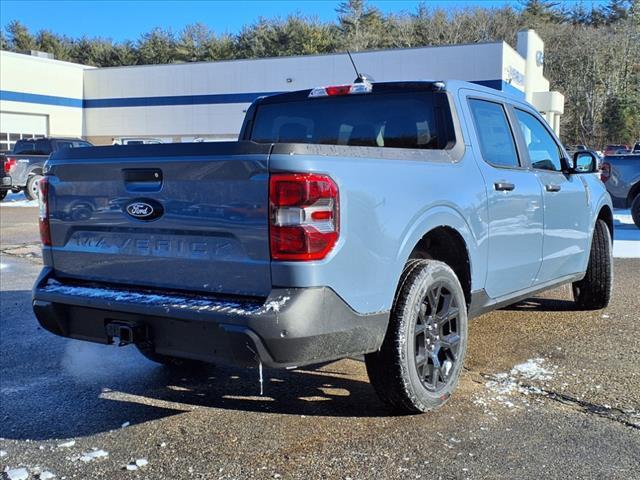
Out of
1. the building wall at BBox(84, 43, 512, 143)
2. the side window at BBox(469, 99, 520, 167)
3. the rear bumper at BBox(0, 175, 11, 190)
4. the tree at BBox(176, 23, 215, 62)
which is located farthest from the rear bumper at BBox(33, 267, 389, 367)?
the tree at BBox(176, 23, 215, 62)

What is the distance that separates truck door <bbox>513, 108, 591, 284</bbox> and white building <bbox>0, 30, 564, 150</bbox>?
2628cm

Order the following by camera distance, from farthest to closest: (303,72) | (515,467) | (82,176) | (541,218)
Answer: (303,72)
(541,218)
(82,176)
(515,467)

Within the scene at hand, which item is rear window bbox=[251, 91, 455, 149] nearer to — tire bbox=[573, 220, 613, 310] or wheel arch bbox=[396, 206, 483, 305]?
wheel arch bbox=[396, 206, 483, 305]

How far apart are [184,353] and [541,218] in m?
2.97

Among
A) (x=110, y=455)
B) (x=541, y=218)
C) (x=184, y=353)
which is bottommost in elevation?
(x=110, y=455)

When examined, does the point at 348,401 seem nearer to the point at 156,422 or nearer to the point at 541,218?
the point at 156,422

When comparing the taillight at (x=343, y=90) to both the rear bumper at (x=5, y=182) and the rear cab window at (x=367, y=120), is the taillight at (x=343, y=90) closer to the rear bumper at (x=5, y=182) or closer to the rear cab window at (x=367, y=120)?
the rear cab window at (x=367, y=120)

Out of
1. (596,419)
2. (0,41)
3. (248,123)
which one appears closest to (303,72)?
(248,123)

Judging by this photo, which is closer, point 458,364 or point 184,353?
point 184,353

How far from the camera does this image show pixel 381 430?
11.8 feet

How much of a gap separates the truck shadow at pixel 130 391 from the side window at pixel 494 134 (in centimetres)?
177

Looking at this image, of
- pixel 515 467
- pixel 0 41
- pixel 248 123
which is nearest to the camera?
pixel 515 467

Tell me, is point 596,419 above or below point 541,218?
below

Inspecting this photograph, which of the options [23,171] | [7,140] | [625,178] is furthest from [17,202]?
[625,178]
